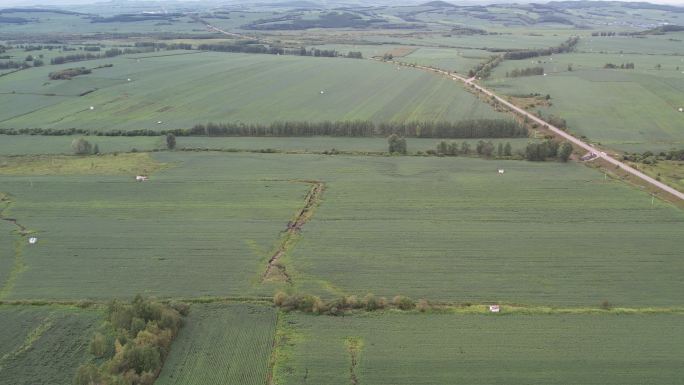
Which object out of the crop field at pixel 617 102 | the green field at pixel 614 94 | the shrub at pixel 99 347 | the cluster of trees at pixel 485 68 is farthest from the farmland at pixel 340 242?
the cluster of trees at pixel 485 68

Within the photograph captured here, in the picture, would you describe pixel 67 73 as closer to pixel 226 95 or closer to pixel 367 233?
pixel 226 95

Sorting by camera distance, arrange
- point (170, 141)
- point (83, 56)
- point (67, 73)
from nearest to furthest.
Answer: point (170, 141) < point (67, 73) < point (83, 56)

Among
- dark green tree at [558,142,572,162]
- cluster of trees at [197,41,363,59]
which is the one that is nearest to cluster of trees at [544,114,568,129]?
dark green tree at [558,142,572,162]

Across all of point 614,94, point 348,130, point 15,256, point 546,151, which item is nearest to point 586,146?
point 546,151

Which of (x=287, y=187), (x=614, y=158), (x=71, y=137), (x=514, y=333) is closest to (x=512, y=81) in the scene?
(x=614, y=158)

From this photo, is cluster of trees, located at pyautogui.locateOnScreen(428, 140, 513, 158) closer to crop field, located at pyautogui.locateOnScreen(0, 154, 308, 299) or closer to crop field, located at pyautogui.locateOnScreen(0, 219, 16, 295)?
crop field, located at pyautogui.locateOnScreen(0, 154, 308, 299)

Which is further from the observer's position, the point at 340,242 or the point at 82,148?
the point at 82,148

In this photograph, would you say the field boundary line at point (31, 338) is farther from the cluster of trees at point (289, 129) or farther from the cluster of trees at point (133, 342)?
the cluster of trees at point (289, 129)
